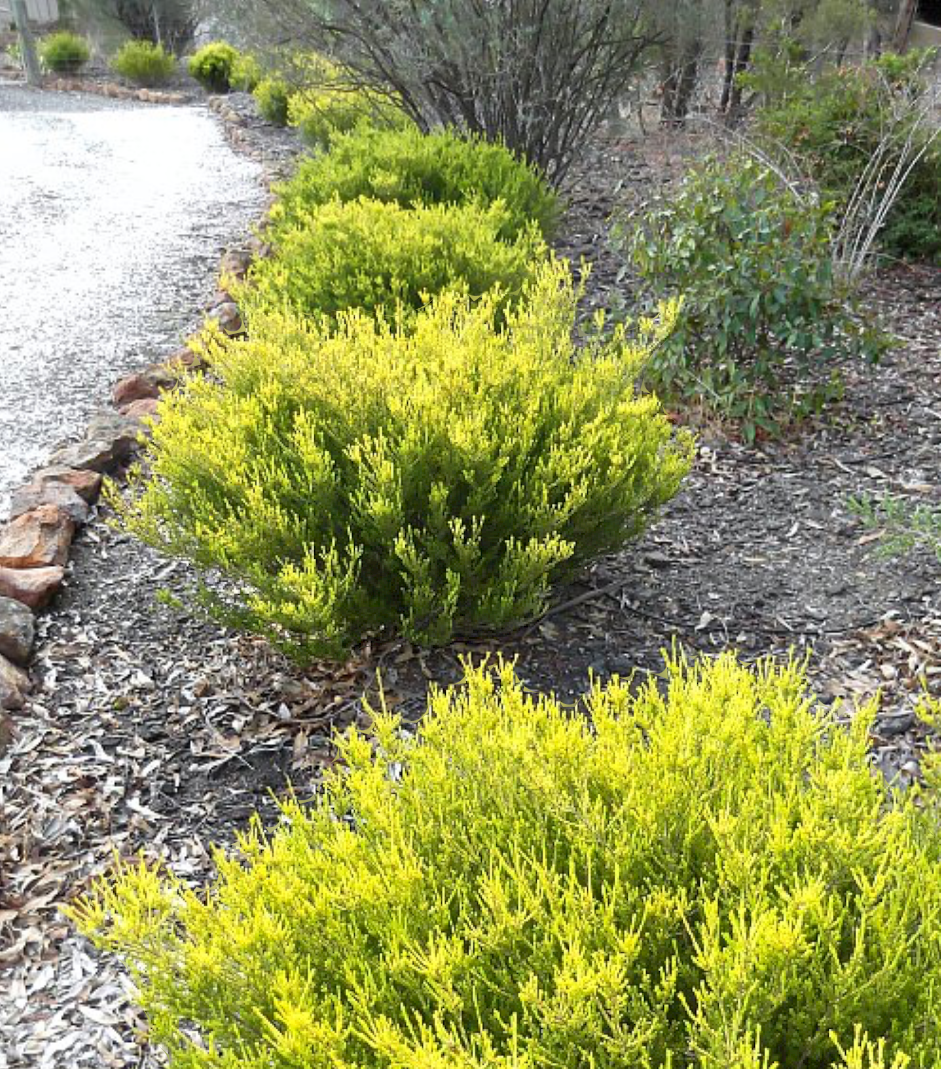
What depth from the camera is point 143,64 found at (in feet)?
57.4

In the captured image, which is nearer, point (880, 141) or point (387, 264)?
point (387, 264)

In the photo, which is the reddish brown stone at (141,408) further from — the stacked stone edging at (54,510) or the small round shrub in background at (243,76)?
the small round shrub in background at (243,76)

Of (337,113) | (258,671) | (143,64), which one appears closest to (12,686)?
(258,671)

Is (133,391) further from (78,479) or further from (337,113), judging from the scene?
(337,113)

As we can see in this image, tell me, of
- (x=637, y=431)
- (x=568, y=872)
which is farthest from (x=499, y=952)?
(x=637, y=431)

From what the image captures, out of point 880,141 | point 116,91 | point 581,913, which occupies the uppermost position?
point 880,141

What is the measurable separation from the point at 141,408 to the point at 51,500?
93 centimetres

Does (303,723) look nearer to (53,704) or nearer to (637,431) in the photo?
(53,704)

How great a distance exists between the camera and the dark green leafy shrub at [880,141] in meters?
6.14

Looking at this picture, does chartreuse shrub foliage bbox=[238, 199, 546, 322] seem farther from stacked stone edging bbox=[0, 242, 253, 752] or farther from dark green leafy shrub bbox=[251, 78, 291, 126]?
dark green leafy shrub bbox=[251, 78, 291, 126]

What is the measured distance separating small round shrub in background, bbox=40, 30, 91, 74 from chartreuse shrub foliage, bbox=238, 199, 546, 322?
15948mm

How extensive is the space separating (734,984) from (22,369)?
5029 mm

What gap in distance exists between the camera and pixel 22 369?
537 centimetres

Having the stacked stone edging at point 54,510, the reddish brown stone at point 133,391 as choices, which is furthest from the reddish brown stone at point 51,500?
the reddish brown stone at point 133,391
